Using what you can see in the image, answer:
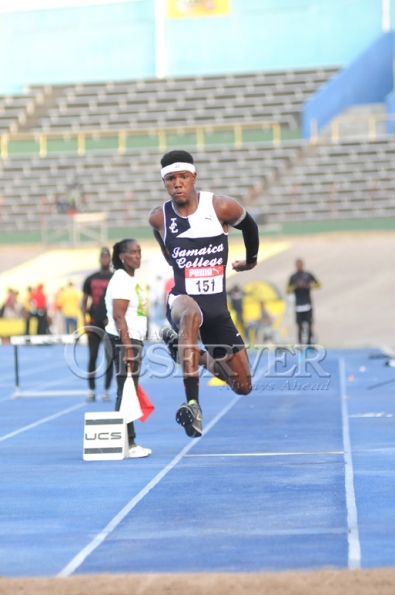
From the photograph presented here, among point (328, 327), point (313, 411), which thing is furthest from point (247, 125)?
point (313, 411)

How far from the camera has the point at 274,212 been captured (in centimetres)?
3431

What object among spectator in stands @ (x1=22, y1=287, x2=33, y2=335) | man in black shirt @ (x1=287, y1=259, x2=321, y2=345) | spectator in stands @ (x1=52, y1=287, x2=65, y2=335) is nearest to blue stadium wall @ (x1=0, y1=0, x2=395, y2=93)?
spectator in stands @ (x1=52, y1=287, x2=65, y2=335)

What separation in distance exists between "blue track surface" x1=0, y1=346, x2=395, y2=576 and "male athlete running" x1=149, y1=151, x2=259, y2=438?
2.92ft

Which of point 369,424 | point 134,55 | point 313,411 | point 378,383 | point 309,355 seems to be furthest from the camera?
point 134,55

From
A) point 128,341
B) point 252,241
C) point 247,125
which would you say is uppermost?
point 247,125

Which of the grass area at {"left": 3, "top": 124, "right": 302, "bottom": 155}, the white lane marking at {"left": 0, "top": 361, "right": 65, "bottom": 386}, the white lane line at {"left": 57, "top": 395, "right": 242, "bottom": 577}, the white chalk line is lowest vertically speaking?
the white lane marking at {"left": 0, "top": 361, "right": 65, "bottom": 386}

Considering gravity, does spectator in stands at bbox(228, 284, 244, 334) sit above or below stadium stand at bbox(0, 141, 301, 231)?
below

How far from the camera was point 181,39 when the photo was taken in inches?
1746

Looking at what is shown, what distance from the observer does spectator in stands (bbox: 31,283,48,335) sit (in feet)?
93.0

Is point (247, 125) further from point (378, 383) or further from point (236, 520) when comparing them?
point (236, 520)

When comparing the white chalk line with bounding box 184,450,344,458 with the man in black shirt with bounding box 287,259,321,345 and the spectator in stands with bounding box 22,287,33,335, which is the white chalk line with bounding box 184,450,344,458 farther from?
the spectator in stands with bounding box 22,287,33,335

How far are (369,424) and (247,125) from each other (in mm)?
29612

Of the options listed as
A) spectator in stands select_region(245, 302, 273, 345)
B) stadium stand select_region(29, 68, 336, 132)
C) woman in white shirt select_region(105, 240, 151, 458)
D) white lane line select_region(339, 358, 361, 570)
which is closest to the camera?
white lane line select_region(339, 358, 361, 570)

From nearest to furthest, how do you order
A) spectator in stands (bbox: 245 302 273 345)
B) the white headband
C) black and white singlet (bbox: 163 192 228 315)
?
the white headband
black and white singlet (bbox: 163 192 228 315)
spectator in stands (bbox: 245 302 273 345)
